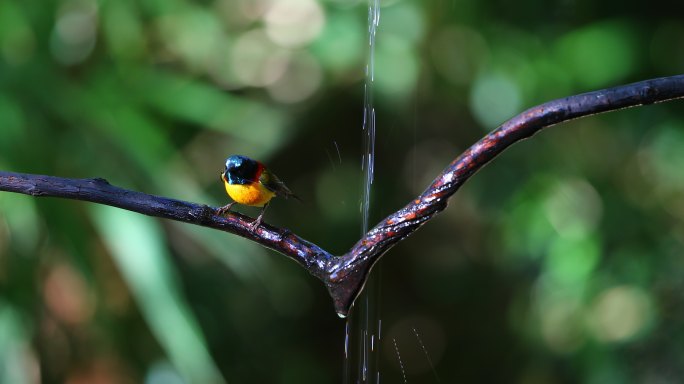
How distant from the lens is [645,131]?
1.90m

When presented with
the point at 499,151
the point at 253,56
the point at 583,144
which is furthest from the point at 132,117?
the point at 499,151

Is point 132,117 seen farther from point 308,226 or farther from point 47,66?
point 308,226

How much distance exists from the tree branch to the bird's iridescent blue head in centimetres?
11

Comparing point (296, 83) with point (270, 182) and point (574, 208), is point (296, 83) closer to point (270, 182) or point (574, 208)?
point (574, 208)

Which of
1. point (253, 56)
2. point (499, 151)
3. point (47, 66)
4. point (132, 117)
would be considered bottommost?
point (499, 151)

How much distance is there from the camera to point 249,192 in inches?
27.0

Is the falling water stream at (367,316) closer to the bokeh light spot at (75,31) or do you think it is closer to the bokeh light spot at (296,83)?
the bokeh light spot at (296,83)

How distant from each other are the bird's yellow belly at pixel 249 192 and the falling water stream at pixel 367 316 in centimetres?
125

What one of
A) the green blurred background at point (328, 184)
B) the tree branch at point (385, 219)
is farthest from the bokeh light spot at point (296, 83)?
the tree branch at point (385, 219)

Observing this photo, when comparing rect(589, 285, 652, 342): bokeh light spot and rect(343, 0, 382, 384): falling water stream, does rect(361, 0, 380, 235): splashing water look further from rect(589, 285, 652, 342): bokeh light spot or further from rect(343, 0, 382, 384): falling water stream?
rect(589, 285, 652, 342): bokeh light spot

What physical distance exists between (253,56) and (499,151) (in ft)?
5.53

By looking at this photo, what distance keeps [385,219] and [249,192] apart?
19cm

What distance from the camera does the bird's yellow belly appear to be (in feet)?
2.24

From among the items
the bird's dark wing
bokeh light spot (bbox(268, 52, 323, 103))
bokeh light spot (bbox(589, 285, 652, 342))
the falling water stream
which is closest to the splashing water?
the falling water stream
